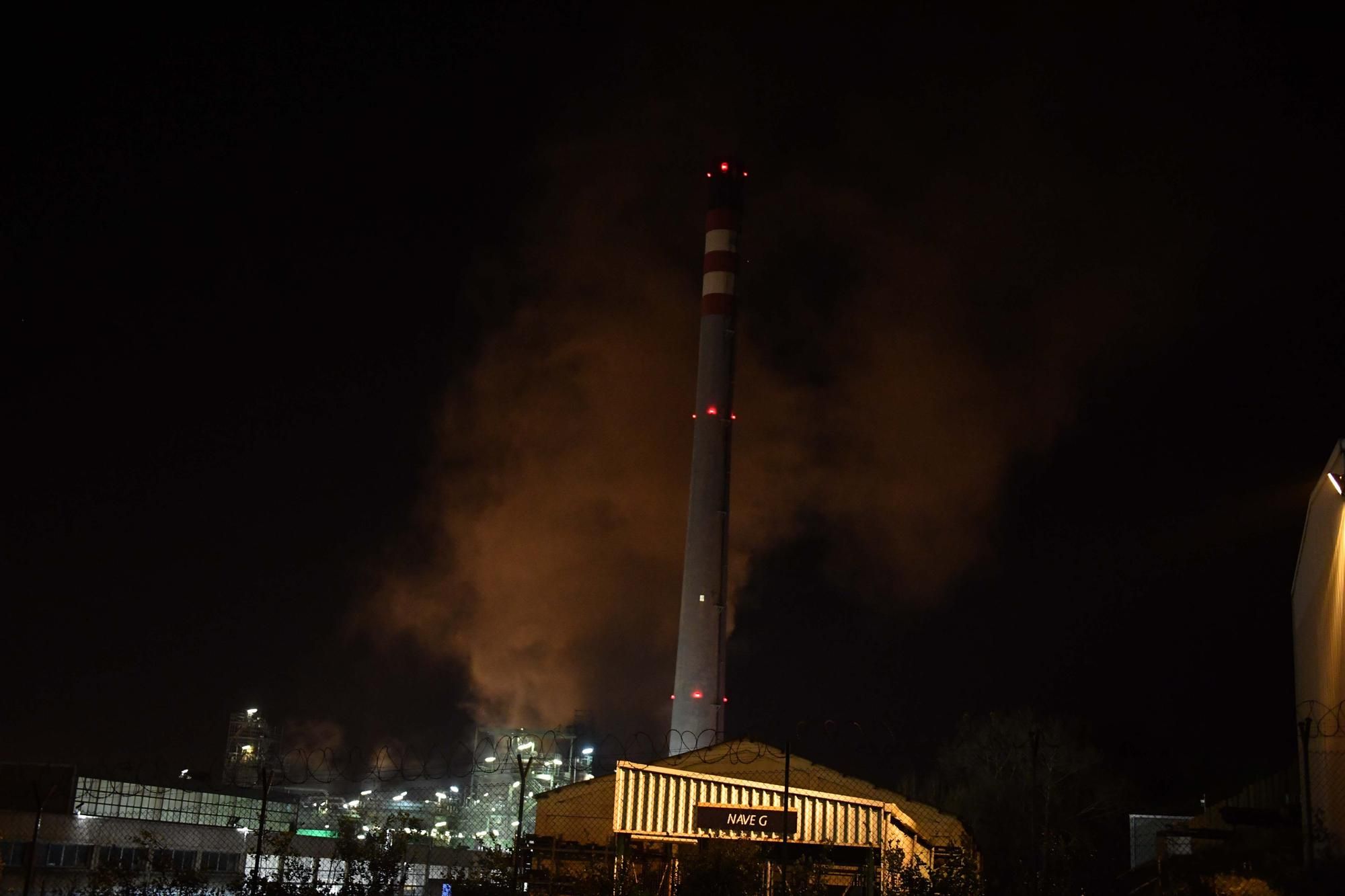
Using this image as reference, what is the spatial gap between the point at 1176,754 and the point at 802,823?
3823cm

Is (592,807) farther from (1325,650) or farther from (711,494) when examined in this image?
(711,494)

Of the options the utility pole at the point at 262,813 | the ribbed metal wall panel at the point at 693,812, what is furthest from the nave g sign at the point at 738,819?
the utility pole at the point at 262,813

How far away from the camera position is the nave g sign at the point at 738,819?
83.1ft

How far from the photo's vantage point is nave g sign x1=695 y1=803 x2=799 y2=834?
83.1 feet

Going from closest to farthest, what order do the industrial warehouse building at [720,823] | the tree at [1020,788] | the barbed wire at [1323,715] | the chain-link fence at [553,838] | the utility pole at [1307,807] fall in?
the utility pole at [1307,807]
the chain-link fence at [553,838]
the barbed wire at [1323,715]
the industrial warehouse building at [720,823]
the tree at [1020,788]

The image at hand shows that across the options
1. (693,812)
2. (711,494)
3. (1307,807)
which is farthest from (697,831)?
(711,494)

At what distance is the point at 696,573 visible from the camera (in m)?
48.1

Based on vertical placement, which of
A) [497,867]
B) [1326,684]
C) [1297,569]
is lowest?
[497,867]

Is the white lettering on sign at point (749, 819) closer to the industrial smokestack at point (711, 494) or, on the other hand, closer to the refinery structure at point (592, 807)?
the refinery structure at point (592, 807)

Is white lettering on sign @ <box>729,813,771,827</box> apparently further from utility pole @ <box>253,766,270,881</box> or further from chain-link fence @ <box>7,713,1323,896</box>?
utility pole @ <box>253,766,270,881</box>

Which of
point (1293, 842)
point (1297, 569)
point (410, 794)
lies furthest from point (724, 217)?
point (410, 794)

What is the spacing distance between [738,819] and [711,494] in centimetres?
2405

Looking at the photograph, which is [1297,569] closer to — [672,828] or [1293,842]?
[1293,842]

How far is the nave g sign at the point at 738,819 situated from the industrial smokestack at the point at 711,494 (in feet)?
61.3
